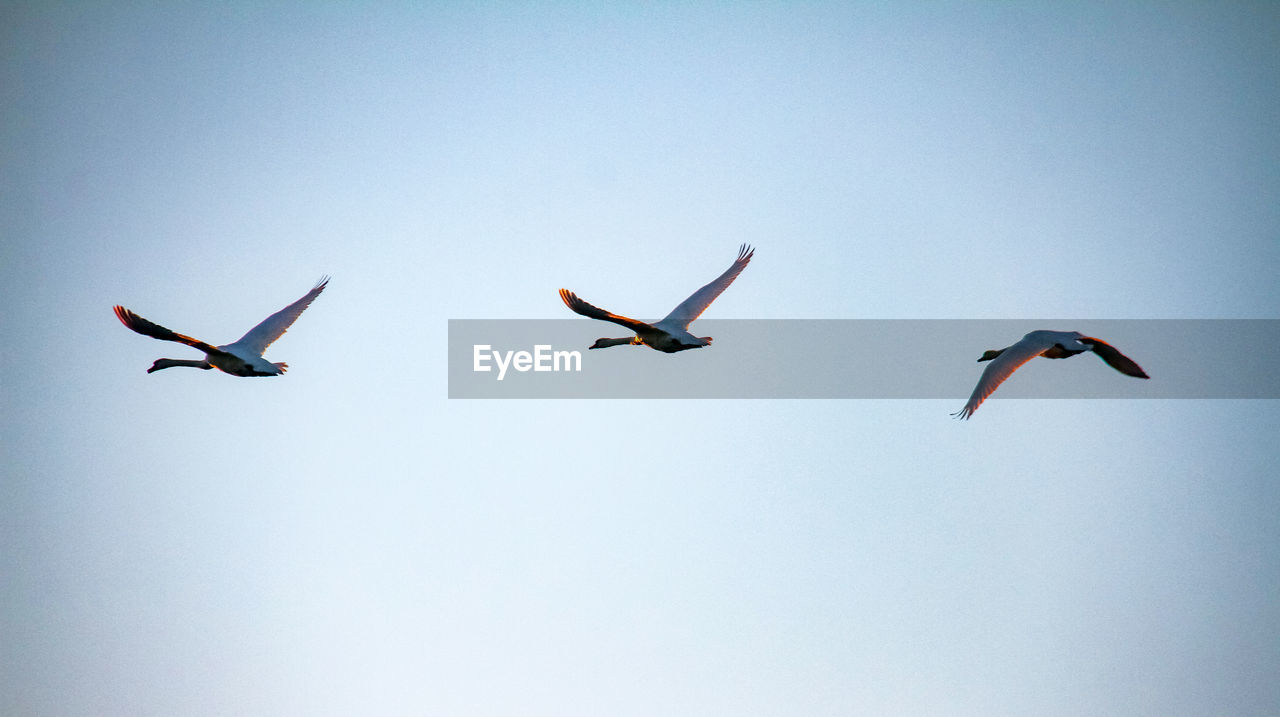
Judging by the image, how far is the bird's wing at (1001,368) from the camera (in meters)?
27.8

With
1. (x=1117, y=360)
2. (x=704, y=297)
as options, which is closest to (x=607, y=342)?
(x=704, y=297)

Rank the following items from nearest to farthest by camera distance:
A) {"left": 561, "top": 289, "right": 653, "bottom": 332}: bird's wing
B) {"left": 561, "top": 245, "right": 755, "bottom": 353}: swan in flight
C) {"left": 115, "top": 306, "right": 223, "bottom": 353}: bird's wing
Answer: {"left": 561, "top": 289, "right": 653, "bottom": 332}: bird's wing < {"left": 115, "top": 306, "right": 223, "bottom": 353}: bird's wing < {"left": 561, "top": 245, "right": 755, "bottom": 353}: swan in flight

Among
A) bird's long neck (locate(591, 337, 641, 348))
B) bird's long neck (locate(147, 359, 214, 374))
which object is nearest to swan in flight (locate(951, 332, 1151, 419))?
bird's long neck (locate(591, 337, 641, 348))

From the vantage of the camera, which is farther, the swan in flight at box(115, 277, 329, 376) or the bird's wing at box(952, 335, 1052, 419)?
the swan in flight at box(115, 277, 329, 376)

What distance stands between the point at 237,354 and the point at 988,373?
20.2 m

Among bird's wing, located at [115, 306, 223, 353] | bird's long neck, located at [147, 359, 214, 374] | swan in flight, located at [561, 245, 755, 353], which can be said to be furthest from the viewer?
bird's long neck, located at [147, 359, 214, 374]

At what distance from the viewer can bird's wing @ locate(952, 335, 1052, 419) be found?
91.2 feet

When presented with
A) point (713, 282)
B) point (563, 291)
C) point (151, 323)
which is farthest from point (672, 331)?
point (151, 323)

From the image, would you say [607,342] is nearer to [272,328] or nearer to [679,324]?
[679,324]

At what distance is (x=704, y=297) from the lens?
119 ft

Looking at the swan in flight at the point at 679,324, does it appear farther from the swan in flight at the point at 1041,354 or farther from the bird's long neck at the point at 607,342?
the swan in flight at the point at 1041,354

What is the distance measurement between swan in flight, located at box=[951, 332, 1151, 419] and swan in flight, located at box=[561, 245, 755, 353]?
824 cm

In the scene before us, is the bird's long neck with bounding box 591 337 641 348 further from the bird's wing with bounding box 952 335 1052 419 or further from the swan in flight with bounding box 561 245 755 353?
the bird's wing with bounding box 952 335 1052 419

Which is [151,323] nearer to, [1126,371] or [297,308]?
[297,308]
